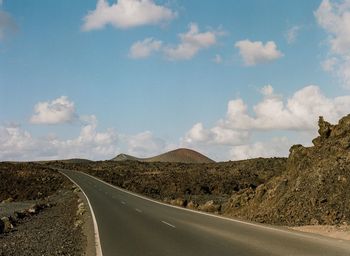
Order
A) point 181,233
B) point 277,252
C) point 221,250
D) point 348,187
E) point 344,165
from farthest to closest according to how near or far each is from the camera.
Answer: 1. point 344,165
2. point 348,187
3. point 181,233
4. point 221,250
5. point 277,252

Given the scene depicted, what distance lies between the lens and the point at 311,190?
23.5 meters

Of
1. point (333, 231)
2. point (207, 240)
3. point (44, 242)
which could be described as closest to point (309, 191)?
point (333, 231)

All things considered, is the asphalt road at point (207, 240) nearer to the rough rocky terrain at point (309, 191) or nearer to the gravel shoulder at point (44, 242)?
the gravel shoulder at point (44, 242)

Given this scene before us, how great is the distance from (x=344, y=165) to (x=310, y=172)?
7.00 ft

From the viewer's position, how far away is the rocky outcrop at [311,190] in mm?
21234

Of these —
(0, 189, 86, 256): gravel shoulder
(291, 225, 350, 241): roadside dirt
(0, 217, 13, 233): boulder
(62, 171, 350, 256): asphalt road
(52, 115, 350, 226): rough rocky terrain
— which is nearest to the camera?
(62, 171, 350, 256): asphalt road

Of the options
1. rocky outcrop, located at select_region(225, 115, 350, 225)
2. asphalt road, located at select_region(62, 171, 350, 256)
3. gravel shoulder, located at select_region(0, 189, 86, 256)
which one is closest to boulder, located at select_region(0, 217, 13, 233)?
gravel shoulder, located at select_region(0, 189, 86, 256)

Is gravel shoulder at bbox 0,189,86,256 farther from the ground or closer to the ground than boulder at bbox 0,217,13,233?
farther from the ground

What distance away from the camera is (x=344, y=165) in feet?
77.7

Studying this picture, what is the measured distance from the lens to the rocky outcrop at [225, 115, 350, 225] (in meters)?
21.2

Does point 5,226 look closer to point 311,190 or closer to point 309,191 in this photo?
point 309,191

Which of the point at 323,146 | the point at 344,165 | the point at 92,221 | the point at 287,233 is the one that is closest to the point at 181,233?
the point at 287,233

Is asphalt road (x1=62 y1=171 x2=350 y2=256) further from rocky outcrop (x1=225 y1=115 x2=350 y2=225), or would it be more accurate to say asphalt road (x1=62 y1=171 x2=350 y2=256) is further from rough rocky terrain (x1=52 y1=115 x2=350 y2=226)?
rocky outcrop (x1=225 y1=115 x2=350 y2=225)

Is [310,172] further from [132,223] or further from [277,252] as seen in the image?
[277,252]
